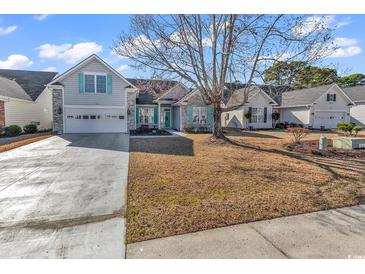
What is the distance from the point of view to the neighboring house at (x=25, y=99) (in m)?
18.0

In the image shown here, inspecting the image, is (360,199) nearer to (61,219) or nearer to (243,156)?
(243,156)

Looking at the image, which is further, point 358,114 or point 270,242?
point 358,114

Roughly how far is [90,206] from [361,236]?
15.6ft

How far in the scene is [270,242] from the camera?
11.1 feet

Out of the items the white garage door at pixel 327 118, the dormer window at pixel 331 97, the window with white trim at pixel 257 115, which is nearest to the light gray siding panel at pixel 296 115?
the white garage door at pixel 327 118

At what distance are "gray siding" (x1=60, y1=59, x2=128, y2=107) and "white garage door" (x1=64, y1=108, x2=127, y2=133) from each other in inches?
22.1

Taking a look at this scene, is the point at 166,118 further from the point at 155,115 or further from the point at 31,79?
the point at 31,79

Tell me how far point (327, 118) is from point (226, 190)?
27.3 meters

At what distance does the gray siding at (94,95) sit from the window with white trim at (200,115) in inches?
267

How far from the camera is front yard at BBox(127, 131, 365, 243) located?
4117 mm

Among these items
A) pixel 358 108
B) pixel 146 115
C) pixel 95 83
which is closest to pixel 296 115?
pixel 358 108

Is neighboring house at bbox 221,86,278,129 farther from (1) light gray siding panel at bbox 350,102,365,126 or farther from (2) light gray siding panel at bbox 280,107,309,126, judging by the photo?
(1) light gray siding panel at bbox 350,102,365,126

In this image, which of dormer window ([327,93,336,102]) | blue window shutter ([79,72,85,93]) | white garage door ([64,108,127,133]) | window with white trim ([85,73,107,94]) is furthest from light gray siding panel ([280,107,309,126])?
blue window shutter ([79,72,85,93])

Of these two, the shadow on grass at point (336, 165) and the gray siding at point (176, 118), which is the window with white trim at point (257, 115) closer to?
the gray siding at point (176, 118)
